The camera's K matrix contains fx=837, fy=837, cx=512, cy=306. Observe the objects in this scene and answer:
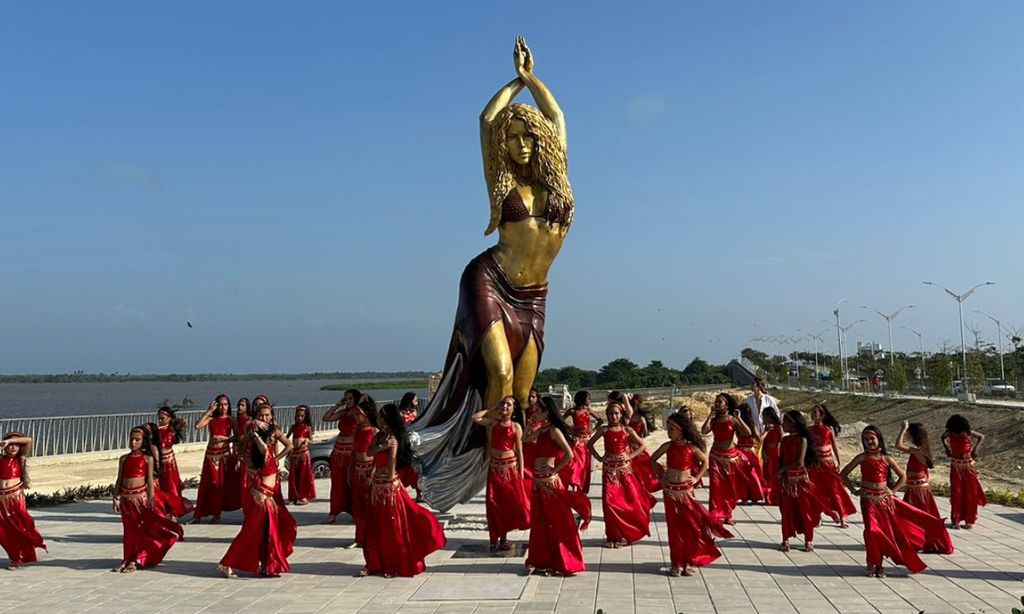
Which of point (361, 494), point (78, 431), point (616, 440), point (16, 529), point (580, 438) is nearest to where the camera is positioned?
point (16, 529)

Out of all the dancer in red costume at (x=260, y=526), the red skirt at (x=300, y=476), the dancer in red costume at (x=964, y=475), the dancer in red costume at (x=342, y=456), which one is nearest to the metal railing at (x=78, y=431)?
the red skirt at (x=300, y=476)

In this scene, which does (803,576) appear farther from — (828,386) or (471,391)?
(828,386)

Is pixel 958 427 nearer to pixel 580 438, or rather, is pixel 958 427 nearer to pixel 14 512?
pixel 580 438

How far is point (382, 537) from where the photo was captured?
7.99 meters

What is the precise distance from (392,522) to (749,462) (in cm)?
658

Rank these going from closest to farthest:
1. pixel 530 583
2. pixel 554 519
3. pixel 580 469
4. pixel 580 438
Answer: pixel 530 583 → pixel 554 519 → pixel 580 438 → pixel 580 469

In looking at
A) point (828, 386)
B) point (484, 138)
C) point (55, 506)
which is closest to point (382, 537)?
point (484, 138)

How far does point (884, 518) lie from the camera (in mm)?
7906

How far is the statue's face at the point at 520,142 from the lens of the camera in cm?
1038

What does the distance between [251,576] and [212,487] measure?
3.69 metres

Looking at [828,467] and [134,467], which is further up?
[134,467]

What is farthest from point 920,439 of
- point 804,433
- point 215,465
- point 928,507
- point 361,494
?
point 215,465

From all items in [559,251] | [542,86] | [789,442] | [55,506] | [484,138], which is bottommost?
[55,506]

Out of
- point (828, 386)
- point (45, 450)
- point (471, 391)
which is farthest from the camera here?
point (828, 386)
